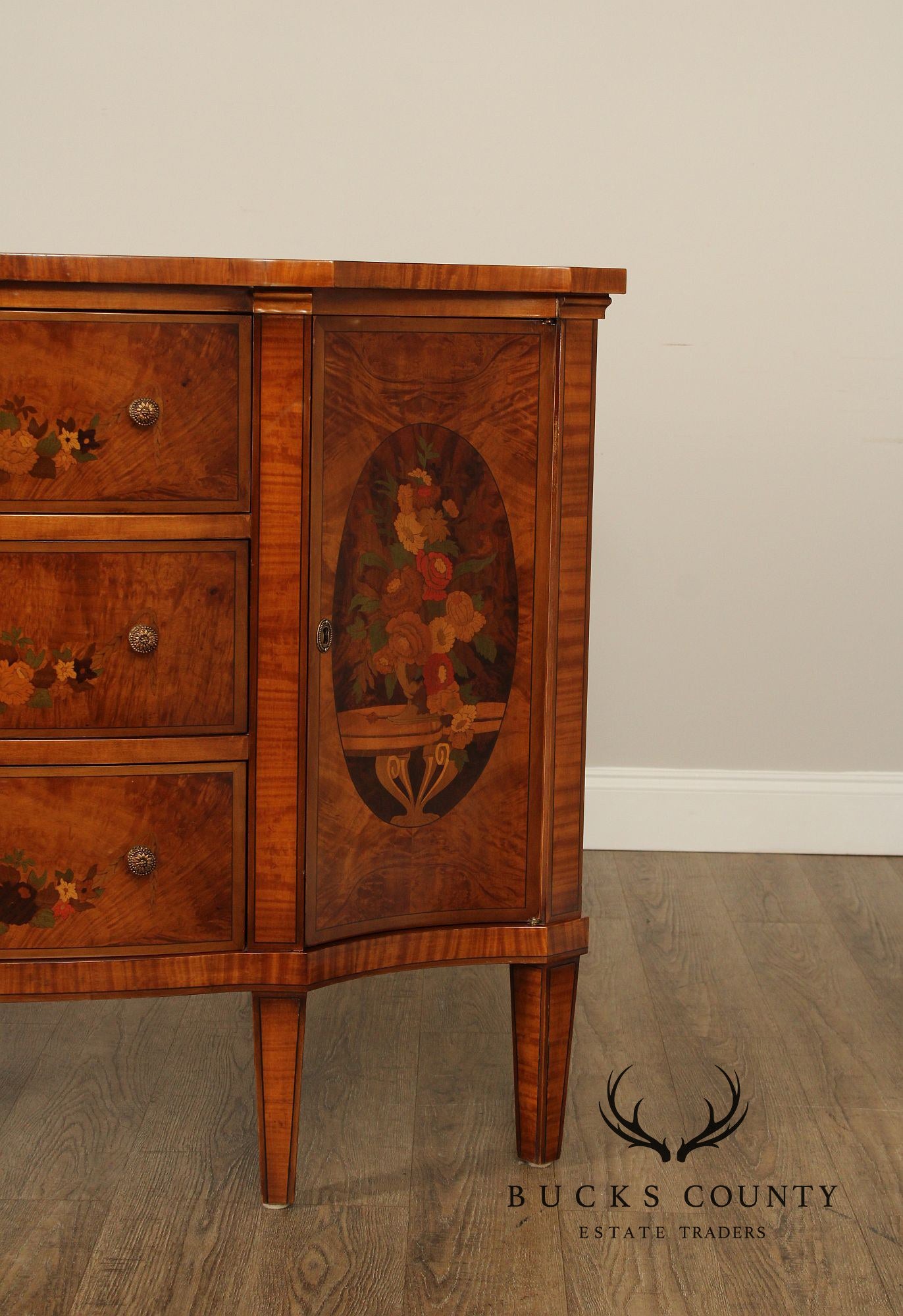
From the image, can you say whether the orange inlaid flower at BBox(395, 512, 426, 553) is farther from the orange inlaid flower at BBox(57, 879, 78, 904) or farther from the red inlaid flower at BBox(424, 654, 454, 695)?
the orange inlaid flower at BBox(57, 879, 78, 904)

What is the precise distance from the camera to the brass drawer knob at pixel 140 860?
133 centimetres

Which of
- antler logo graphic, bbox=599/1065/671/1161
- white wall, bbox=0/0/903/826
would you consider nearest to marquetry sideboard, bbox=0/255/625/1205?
antler logo graphic, bbox=599/1065/671/1161

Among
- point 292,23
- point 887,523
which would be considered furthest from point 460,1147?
point 292,23

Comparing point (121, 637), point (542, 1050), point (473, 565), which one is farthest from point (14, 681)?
point (542, 1050)

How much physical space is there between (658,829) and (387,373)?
5.07ft

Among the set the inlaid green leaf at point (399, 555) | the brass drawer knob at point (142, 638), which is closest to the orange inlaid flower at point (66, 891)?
the brass drawer knob at point (142, 638)

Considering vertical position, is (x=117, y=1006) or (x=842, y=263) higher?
(x=842, y=263)

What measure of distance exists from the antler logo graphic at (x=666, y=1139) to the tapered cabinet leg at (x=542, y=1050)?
11 cm

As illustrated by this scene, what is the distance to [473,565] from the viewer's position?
138 centimetres

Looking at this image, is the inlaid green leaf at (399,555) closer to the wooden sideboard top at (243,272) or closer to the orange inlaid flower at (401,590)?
the orange inlaid flower at (401,590)

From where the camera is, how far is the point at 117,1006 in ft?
6.32

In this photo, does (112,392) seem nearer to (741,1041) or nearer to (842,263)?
(741,1041)

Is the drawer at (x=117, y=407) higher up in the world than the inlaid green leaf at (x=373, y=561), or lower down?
higher up

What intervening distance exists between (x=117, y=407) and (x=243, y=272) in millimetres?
182
